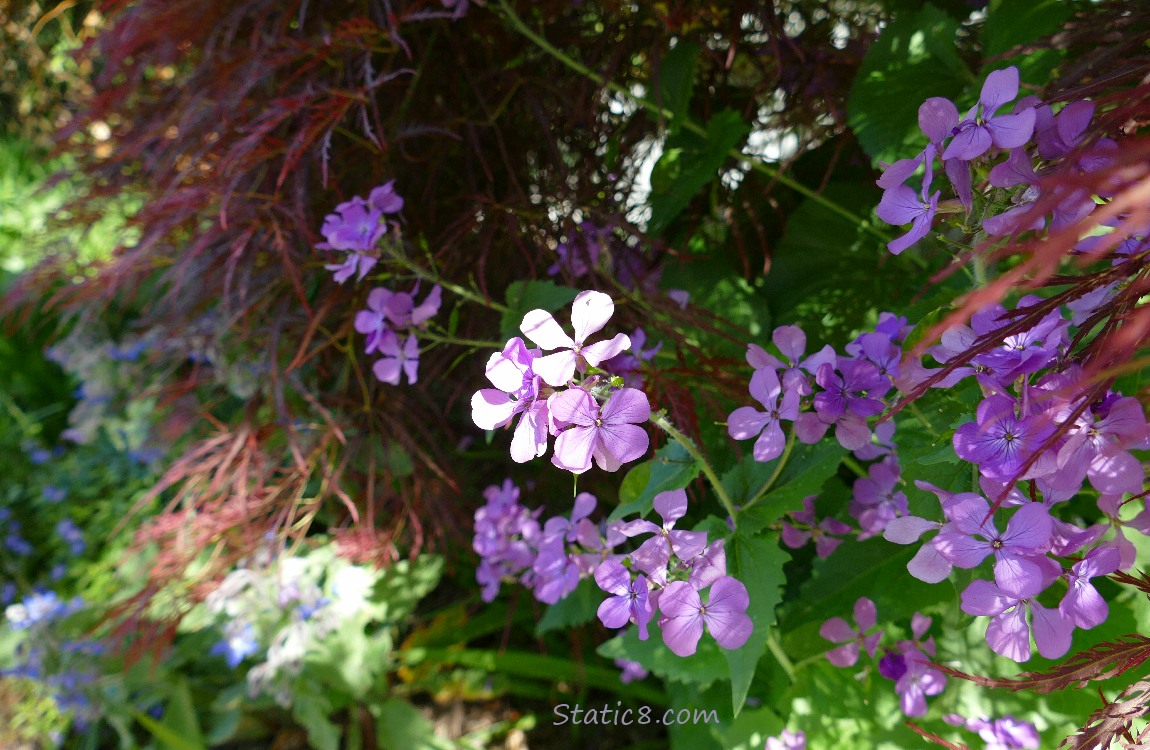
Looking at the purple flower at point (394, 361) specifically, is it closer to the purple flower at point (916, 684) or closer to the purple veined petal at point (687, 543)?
the purple veined petal at point (687, 543)

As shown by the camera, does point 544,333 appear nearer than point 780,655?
Yes

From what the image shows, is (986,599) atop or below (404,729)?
atop

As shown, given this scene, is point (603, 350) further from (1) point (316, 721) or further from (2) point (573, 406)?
(1) point (316, 721)

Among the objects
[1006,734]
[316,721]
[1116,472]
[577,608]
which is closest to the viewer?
[1116,472]

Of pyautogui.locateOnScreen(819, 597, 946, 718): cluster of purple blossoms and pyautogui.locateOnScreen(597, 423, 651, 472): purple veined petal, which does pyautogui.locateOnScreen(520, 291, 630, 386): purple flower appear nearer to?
pyautogui.locateOnScreen(597, 423, 651, 472): purple veined petal

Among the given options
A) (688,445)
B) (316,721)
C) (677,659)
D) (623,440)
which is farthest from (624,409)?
Answer: (316,721)

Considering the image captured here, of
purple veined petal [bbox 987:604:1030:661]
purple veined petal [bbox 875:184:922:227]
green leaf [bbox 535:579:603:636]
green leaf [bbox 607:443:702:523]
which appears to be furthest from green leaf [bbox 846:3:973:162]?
green leaf [bbox 535:579:603:636]

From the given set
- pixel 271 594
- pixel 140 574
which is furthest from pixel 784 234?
pixel 140 574

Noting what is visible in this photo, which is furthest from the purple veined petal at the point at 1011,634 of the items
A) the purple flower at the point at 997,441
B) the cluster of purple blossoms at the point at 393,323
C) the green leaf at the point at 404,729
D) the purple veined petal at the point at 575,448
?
the green leaf at the point at 404,729
